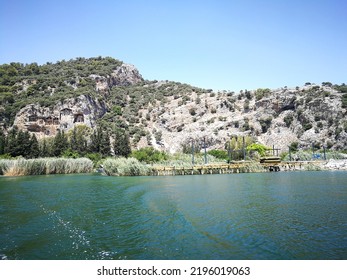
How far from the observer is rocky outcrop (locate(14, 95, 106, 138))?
74.3 metres

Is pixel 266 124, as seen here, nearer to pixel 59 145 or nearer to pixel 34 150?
pixel 59 145

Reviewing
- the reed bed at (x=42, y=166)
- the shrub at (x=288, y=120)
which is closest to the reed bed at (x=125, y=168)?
the reed bed at (x=42, y=166)

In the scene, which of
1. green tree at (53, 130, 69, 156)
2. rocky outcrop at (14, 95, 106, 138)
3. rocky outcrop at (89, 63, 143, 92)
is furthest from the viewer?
rocky outcrop at (89, 63, 143, 92)

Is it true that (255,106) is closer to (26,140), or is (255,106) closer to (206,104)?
(206,104)

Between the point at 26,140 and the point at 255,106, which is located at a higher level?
the point at 255,106

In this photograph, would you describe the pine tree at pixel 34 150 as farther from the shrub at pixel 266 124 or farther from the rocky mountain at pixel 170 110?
the shrub at pixel 266 124

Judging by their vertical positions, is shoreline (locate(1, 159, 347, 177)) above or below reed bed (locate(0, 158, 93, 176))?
below

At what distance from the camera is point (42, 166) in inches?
1633

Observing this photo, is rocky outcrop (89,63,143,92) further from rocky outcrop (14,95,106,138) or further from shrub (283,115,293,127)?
shrub (283,115,293,127)

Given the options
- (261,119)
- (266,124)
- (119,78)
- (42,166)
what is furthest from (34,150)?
(119,78)

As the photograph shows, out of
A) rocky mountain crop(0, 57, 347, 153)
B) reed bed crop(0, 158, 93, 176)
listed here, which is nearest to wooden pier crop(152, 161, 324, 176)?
reed bed crop(0, 158, 93, 176)

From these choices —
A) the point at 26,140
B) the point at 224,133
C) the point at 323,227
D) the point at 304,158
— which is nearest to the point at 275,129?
the point at 224,133

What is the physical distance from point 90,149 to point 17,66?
6326 cm

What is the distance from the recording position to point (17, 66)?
102 m
